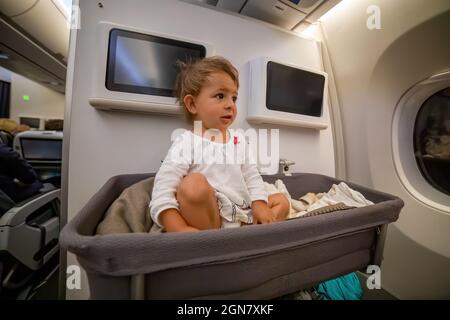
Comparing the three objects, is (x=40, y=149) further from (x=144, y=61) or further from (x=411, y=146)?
(x=411, y=146)

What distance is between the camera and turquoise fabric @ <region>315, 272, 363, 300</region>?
59cm

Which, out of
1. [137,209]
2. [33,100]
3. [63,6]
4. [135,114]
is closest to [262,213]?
[137,209]

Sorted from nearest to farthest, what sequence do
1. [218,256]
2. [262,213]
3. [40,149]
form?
[218,256]
[262,213]
[40,149]

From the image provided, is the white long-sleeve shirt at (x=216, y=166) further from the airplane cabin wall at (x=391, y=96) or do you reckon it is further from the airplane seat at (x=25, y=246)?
the airplane seat at (x=25, y=246)

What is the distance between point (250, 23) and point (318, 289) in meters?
1.23

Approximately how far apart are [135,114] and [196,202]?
54cm

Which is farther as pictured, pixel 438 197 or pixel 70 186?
pixel 438 197

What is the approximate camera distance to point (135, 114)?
760 mm

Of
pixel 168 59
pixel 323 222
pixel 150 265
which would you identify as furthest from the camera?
pixel 168 59

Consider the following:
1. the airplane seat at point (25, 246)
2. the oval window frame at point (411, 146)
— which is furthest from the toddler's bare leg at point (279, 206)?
the airplane seat at point (25, 246)

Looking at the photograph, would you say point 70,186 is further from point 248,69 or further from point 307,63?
point 307,63

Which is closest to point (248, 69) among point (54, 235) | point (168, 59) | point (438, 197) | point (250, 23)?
point (250, 23)

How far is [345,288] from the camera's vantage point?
2.06 ft

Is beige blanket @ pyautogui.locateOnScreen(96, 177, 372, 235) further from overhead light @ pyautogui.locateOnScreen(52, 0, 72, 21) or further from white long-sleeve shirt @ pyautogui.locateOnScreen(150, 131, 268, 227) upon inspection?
overhead light @ pyautogui.locateOnScreen(52, 0, 72, 21)
